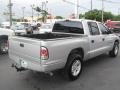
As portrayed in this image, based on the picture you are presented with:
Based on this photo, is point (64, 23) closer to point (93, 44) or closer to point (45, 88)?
point (93, 44)

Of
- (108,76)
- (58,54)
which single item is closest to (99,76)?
(108,76)

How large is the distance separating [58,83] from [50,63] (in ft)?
3.07

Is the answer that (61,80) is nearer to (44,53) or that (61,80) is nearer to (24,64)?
(24,64)

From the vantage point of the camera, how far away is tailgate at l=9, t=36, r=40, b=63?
5.50 m

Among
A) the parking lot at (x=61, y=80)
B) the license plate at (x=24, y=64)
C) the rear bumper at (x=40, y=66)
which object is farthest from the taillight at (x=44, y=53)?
the parking lot at (x=61, y=80)

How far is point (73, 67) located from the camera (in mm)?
6453

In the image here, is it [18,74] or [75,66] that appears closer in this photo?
[75,66]

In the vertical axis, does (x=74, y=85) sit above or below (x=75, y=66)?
below

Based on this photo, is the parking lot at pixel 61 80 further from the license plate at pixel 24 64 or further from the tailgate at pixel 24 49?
the tailgate at pixel 24 49

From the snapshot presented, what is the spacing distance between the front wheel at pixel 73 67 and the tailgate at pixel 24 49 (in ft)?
3.61

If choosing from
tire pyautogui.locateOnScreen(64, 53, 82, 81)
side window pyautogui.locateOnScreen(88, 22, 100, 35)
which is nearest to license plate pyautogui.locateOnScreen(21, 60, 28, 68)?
tire pyautogui.locateOnScreen(64, 53, 82, 81)

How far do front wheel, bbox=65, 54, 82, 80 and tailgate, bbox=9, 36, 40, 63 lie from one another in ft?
3.61

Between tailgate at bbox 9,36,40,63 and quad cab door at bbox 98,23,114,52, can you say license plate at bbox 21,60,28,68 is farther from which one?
quad cab door at bbox 98,23,114,52

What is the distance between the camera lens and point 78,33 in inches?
295
